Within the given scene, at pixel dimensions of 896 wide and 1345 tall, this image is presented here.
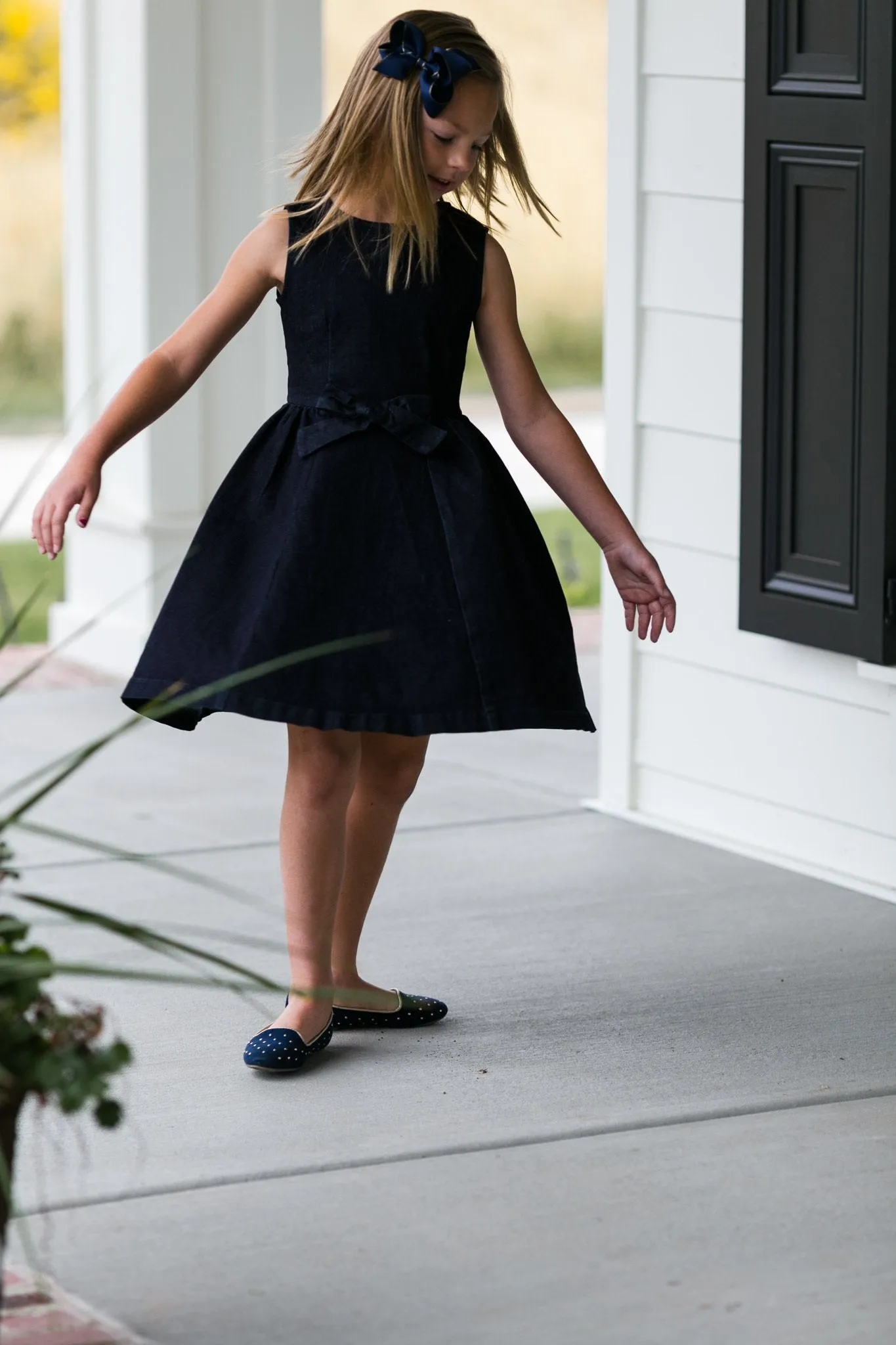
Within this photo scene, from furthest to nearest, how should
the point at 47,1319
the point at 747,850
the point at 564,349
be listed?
1. the point at 564,349
2. the point at 747,850
3. the point at 47,1319

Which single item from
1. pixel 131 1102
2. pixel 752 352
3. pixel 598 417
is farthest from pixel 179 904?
pixel 598 417

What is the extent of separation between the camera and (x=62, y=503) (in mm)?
3043

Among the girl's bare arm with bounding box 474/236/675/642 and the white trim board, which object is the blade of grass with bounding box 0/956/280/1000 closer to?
the girl's bare arm with bounding box 474/236/675/642

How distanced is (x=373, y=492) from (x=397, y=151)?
0.47 meters

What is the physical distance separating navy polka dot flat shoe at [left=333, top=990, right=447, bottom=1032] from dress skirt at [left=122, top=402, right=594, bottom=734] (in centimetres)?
54

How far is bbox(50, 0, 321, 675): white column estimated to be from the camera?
21.3 ft

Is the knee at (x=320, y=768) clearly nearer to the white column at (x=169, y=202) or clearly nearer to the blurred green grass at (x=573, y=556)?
the white column at (x=169, y=202)

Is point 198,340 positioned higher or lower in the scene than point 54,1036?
higher

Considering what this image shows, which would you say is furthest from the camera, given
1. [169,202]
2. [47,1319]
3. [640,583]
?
[169,202]

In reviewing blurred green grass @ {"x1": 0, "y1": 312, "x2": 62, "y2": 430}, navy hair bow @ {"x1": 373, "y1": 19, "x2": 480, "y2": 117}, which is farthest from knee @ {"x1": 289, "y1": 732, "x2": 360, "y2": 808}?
blurred green grass @ {"x1": 0, "y1": 312, "x2": 62, "y2": 430}

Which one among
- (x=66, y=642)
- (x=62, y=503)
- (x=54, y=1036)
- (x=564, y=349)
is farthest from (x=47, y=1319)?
(x=564, y=349)

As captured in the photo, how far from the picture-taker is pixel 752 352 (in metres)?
4.28

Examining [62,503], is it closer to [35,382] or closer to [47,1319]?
[47,1319]

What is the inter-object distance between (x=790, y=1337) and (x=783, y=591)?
2.09 m
